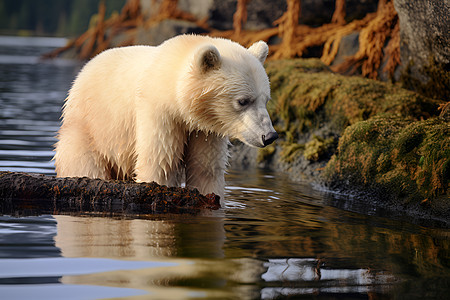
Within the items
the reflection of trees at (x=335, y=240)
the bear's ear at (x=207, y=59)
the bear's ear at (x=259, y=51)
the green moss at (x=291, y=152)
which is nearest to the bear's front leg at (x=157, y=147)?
the bear's ear at (x=207, y=59)

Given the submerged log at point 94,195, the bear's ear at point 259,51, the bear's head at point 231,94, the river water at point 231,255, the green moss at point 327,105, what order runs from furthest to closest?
1. the green moss at point 327,105
2. the bear's ear at point 259,51
3. the submerged log at point 94,195
4. the bear's head at point 231,94
5. the river water at point 231,255

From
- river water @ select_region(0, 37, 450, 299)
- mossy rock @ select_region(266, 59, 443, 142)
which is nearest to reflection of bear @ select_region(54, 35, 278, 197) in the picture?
river water @ select_region(0, 37, 450, 299)

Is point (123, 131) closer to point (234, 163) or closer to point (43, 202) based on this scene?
point (43, 202)

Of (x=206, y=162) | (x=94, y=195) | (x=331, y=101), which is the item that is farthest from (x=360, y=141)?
(x=94, y=195)

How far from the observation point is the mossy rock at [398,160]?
586cm

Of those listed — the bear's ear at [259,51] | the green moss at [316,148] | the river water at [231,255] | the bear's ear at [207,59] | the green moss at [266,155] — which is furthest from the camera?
the green moss at [266,155]

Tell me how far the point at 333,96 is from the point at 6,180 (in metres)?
4.65

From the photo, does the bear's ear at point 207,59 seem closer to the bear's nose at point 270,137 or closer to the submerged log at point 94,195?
the bear's nose at point 270,137

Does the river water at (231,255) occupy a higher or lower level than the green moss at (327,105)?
lower

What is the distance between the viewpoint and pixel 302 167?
27.3 feet

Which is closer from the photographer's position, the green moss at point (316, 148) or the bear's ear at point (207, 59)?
the bear's ear at point (207, 59)

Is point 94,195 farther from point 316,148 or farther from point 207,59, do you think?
point 316,148

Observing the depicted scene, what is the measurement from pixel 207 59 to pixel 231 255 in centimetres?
175

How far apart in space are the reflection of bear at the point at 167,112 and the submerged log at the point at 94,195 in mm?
209
